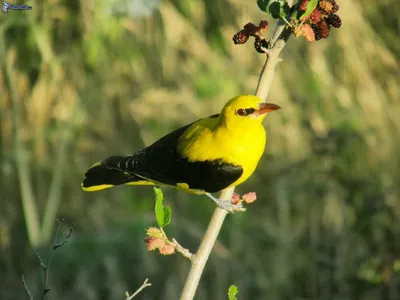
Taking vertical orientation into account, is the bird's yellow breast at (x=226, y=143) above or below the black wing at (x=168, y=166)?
above

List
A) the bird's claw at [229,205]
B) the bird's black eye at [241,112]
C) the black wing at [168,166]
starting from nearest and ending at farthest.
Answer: the bird's claw at [229,205], the bird's black eye at [241,112], the black wing at [168,166]

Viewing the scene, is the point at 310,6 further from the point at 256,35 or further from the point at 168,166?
the point at 168,166

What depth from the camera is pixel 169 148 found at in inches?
125

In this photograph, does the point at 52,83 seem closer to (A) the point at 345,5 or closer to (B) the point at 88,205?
(B) the point at 88,205

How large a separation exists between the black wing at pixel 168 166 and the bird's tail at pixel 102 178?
46 millimetres

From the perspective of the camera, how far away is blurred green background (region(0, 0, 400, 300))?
4867 millimetres

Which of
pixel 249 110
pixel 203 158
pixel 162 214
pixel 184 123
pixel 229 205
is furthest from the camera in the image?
pixel 184 123

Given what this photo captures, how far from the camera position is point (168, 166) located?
3.14m

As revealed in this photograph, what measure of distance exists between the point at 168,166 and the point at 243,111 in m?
0.50

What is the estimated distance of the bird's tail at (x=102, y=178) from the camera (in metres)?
3.16

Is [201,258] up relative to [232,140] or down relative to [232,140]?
up

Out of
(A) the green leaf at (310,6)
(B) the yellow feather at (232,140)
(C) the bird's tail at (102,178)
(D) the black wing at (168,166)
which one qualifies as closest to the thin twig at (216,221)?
(A) the green leaf at (310,6)

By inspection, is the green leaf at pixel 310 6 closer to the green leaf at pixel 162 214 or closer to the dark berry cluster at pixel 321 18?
the dark berry cluster at pixel 321 18

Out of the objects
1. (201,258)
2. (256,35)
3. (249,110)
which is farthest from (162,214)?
(249,110)
